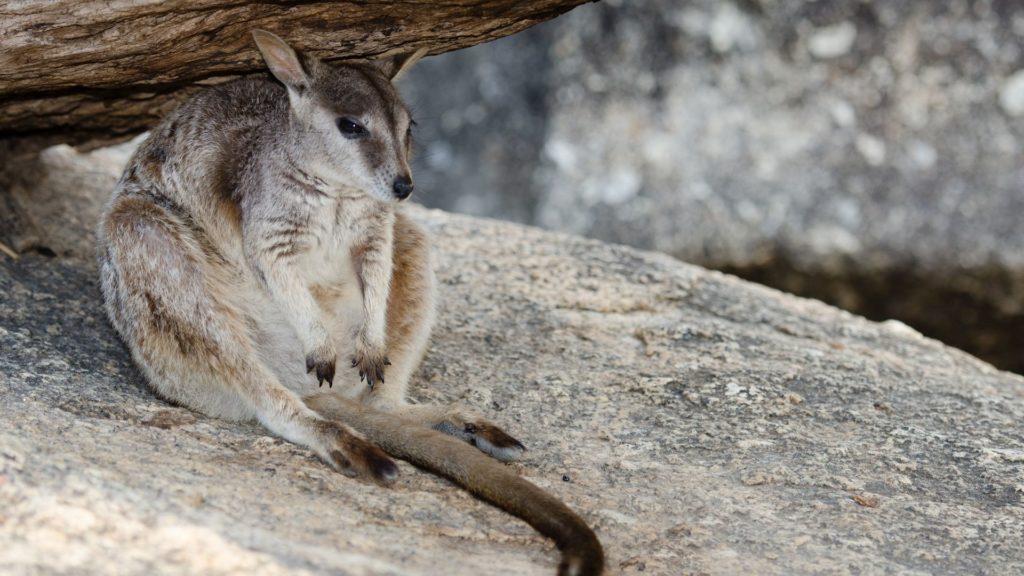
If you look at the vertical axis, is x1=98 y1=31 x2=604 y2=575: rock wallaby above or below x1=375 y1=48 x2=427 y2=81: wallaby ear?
below

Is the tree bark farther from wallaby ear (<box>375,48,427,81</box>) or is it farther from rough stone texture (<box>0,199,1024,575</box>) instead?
rough stone texture (<box>0,199,1024,575</box>)

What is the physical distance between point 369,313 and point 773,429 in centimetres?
167

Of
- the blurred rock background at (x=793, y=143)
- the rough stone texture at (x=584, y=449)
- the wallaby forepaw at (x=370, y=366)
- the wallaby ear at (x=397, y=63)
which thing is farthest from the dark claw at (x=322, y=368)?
the blurred rock background at (x=793, y=143)

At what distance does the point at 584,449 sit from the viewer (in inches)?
181

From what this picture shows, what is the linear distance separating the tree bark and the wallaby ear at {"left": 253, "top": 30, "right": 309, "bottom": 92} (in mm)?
176

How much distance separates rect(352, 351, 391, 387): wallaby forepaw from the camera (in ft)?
15.5

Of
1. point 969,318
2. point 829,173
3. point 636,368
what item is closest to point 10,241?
point 636,368

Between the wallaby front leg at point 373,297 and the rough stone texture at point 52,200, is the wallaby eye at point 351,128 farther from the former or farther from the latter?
the rough stone texture at point 52,200

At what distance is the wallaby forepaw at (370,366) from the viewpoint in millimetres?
4730

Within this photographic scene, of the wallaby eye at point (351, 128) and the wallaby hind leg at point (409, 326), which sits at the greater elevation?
the wallaby eye at point (351, 128)

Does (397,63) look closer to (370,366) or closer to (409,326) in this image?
(409,326)

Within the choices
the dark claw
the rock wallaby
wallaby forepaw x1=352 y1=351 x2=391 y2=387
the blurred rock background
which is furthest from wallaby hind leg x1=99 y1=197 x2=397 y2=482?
the blurred rock background

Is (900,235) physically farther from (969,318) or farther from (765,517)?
(765,517)

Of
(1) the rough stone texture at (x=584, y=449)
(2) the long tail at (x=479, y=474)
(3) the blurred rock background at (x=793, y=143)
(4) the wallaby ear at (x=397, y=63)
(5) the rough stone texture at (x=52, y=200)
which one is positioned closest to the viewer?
(1) the rough stone texture at (x=584, y=449)
